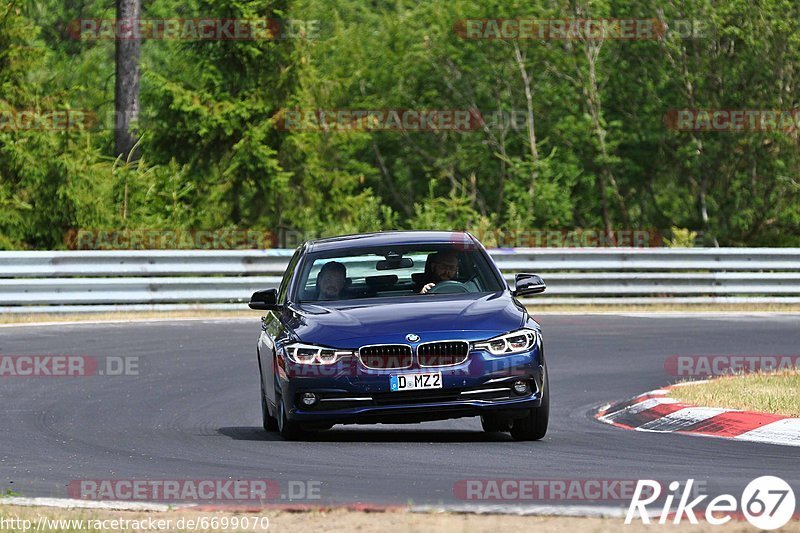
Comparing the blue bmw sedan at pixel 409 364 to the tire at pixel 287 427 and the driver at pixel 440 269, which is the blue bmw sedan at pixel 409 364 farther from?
the driver at pixel 440 269

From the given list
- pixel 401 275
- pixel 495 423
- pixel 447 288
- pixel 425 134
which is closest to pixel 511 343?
pixel 495 423

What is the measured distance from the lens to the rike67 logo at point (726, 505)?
7.13m

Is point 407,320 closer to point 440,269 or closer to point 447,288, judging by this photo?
→ point 447,288

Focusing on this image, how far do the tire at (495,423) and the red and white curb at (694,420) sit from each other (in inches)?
49.4

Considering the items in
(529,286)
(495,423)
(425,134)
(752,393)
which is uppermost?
(529,286)

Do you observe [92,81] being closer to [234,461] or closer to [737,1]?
[737,1]

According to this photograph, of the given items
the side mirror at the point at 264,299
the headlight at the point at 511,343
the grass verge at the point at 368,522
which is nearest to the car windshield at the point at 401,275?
the side mirror at the point at 264,299

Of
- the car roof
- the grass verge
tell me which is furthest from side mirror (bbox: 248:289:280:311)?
the grass verge

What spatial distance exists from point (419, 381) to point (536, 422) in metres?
0.99

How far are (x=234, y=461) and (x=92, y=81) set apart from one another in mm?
40739

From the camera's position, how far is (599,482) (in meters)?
8.48

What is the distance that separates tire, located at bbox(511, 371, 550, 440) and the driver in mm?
1365

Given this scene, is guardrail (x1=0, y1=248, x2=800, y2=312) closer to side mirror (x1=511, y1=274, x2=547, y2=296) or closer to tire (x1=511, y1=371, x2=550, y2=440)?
side mirror (x1=511, y1=274, x2=547, y2=296)

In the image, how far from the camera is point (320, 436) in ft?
38.3
